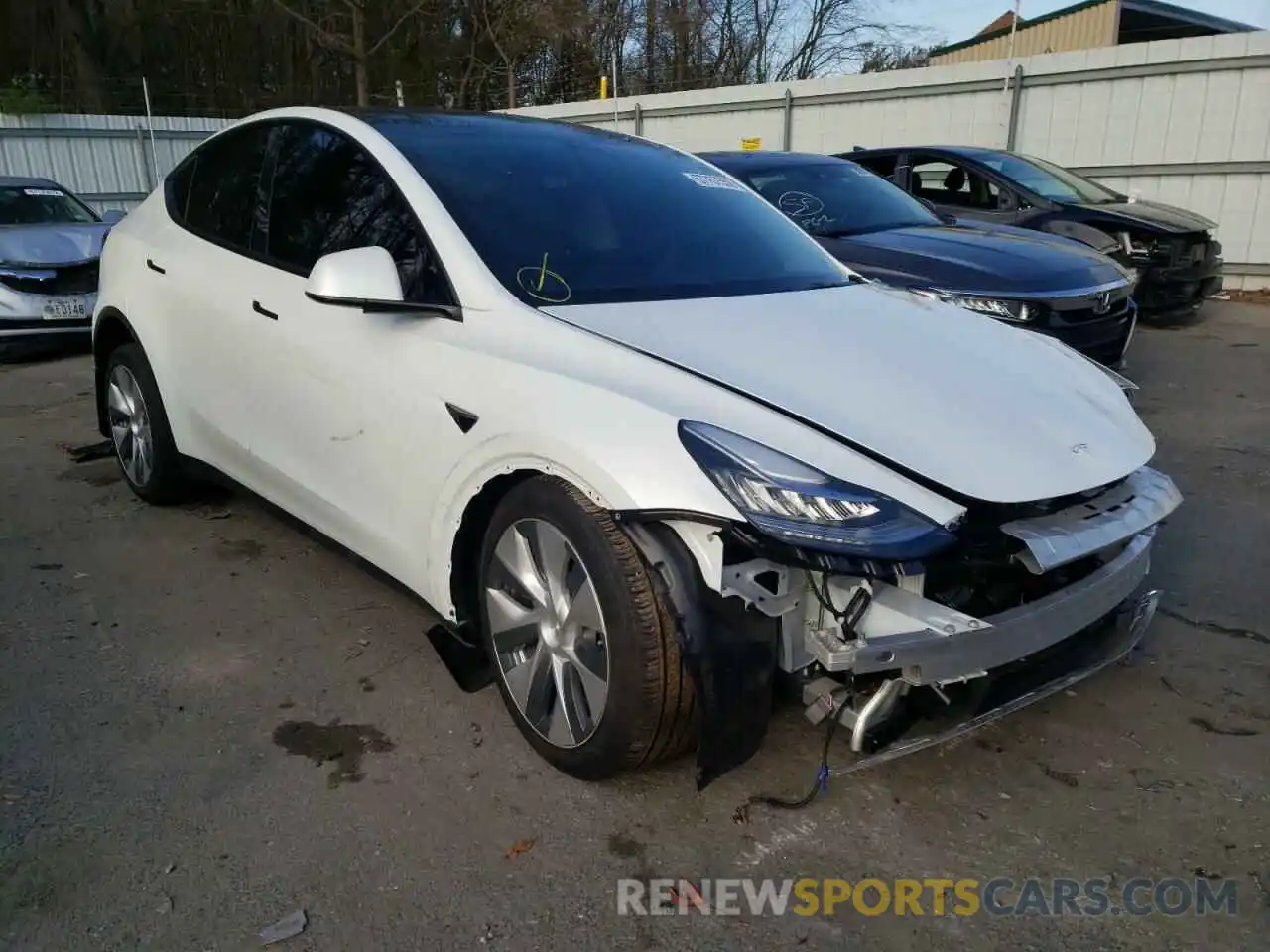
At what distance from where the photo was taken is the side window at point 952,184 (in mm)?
8648

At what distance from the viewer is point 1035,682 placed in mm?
2404

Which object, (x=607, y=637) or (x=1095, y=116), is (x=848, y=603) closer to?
(x=607, y=637)

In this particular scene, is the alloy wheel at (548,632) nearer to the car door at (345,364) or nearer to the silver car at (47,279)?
the car door at (345,364)

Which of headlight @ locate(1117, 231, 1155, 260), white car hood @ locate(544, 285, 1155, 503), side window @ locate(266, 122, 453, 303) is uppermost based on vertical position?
side window @ locate(266, 122, 453, 303)

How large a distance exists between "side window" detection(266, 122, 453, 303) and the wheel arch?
1182 mm

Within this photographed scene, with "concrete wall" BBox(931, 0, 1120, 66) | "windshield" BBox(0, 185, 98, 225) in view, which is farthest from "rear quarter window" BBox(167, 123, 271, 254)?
"concrete wall" BBox(931, 0, 1120, 66)

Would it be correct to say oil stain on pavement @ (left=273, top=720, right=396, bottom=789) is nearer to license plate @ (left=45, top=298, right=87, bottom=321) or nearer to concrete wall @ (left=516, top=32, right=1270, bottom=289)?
license plate @ (left=45, top=298, right=87, bottom=321)

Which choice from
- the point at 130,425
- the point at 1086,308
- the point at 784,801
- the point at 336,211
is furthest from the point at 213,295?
the point at 1086,308

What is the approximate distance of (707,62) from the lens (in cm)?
2870

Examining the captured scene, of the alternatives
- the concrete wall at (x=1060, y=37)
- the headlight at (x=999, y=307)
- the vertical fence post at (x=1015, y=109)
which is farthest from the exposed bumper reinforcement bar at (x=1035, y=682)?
Result: the concrete wall at (x=1060, y=37)

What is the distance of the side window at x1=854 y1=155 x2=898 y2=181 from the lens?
8820 millimetres

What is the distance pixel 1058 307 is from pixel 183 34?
89.8 ft

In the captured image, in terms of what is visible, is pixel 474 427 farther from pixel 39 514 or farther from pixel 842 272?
pixel 39 514

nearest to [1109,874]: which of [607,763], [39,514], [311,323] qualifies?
[607,763]
